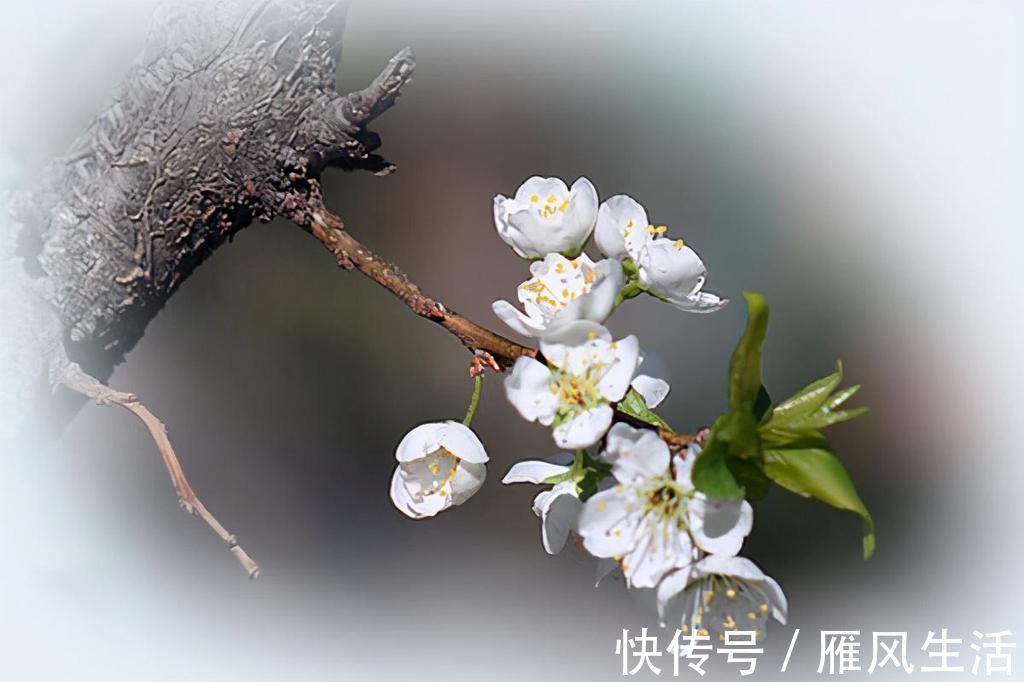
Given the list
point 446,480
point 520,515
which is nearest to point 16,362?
point 446,480

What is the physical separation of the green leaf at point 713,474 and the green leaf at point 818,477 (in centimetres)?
4

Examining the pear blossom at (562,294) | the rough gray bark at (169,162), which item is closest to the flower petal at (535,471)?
the pear blossom at (562,294)

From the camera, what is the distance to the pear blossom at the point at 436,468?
70 cm

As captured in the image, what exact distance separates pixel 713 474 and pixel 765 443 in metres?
0.06

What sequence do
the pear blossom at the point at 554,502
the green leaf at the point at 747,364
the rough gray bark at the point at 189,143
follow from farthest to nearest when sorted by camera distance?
1. the rough gray bark at the point at 189,143
2. the pear blossom at the point at 554,502
3. the green leaf at the point at 747,364

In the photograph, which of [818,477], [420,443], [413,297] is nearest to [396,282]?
[413,297]

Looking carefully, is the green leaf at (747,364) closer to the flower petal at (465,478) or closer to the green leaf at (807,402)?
the green leaf at (807,402)

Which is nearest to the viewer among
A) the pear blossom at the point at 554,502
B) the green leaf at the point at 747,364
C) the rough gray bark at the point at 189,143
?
the green leaf at the point at 747,364

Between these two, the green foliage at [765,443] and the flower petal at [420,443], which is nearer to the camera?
the green foliage at [765,443]

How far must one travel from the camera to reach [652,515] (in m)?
0.60

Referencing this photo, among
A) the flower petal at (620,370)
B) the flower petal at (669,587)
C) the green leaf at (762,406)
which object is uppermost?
the flower petal at (620,370)

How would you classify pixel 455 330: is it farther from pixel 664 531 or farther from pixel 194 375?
pixel 194 375

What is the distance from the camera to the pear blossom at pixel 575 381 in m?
0.60

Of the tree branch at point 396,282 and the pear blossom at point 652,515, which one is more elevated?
the tree branch at point 396,282
